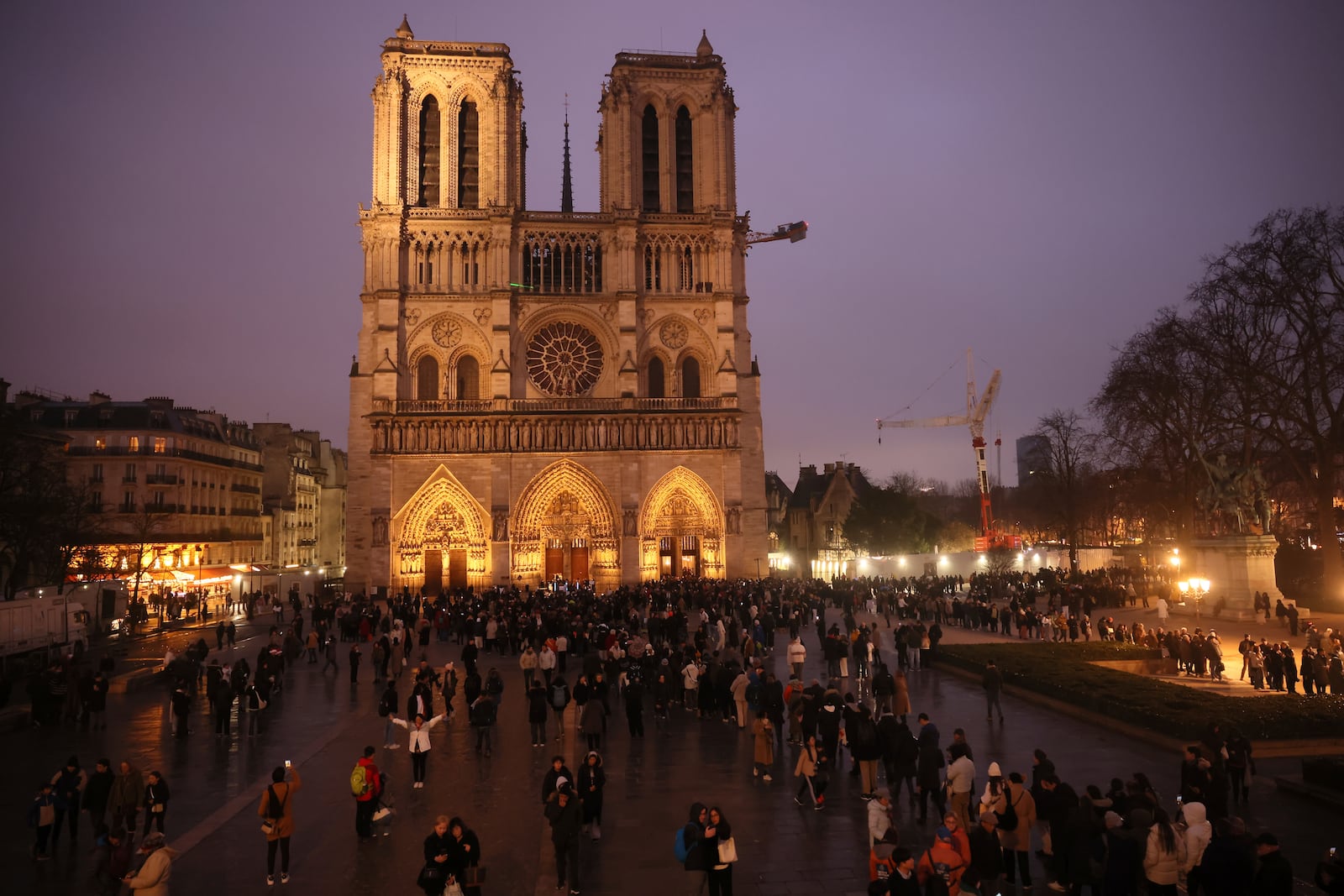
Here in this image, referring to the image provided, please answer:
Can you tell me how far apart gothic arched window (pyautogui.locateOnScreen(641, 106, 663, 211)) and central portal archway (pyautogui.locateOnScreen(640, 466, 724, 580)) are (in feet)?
47.6

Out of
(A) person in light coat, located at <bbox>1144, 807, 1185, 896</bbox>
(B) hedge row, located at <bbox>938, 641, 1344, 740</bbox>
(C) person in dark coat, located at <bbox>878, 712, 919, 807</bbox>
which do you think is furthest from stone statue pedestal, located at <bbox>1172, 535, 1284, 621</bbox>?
(A) person in light coat, located at <bbox>1144, 807, 1185, 896</bbox>

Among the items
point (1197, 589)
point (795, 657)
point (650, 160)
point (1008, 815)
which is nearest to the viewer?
point (1008, 815)

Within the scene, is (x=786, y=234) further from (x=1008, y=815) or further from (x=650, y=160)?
(x=1008, y=815)

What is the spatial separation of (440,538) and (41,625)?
20.6m

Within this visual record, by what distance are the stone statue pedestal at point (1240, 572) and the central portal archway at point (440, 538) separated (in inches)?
1136

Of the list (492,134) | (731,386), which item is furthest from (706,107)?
(731,386)

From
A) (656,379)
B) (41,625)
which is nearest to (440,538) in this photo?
(656,379)

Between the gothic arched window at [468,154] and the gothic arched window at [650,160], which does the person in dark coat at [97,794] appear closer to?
the gothic arched window at [468,154]

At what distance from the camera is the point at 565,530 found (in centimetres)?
4325

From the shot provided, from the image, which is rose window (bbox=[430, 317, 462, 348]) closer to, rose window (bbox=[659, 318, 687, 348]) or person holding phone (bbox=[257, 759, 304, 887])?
rose window (bbox=[659, 318, 687, 348])

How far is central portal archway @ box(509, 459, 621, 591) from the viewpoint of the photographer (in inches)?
1658

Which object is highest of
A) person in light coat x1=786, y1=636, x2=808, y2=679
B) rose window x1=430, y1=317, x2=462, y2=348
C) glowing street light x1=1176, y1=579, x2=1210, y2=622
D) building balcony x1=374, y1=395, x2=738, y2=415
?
rose window x1=430, y1=317, x2=462, y2=348

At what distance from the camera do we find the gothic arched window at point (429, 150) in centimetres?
4494

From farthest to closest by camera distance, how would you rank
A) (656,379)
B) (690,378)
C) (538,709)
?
1. (690,378)
2. (656,379)
3. (538,709)
